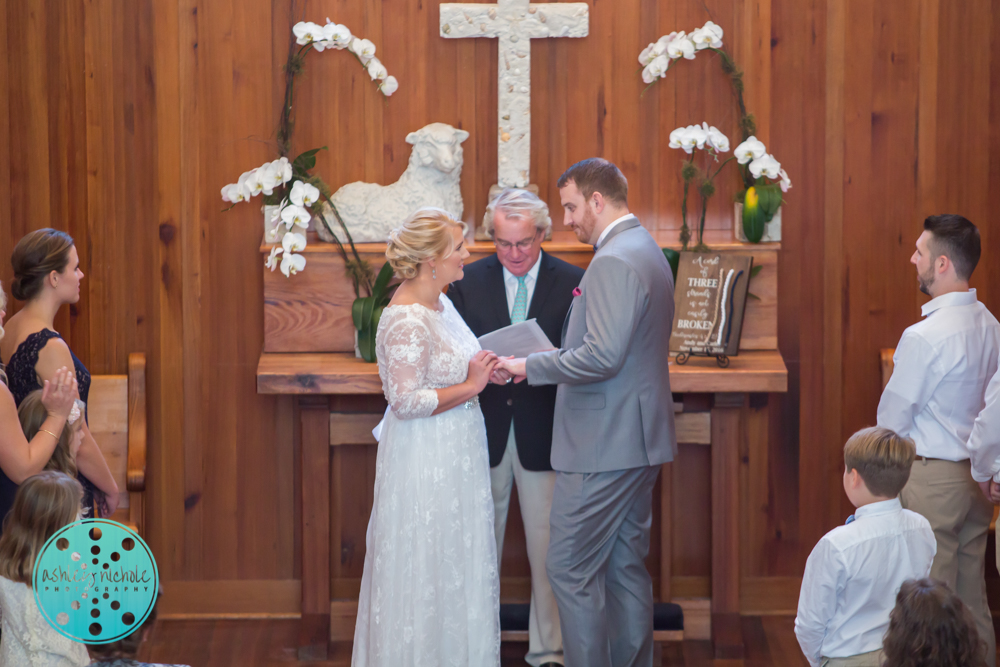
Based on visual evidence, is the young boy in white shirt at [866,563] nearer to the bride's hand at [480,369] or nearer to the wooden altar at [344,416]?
the bride's hand at [480,369]

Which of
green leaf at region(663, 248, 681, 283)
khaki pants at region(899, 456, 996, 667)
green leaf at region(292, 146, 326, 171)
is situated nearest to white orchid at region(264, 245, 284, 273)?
green leaf at region(292, 146, 326, 171)

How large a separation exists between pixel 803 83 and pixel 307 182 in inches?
74.6

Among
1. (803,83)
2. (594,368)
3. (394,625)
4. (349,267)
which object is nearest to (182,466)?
(349,267)

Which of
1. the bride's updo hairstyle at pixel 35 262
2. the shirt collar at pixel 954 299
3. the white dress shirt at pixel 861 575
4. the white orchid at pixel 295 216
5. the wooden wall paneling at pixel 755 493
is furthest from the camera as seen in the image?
the wooden wall paneling at pixel 755 493

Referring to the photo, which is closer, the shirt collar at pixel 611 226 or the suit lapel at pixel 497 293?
the shirt collar at pixel 611 226

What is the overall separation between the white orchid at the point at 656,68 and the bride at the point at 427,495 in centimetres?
125

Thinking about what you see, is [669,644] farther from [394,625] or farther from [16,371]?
[16,371]

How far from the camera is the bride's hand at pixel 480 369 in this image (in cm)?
293

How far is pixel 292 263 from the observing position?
3.52 metres

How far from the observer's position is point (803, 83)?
3.84m

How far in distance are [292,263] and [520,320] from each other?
2.69 ft

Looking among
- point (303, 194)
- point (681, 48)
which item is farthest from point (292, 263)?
point (681, 48)

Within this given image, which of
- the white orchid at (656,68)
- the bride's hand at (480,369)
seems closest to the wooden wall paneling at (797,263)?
the white orchid at (656,68)
